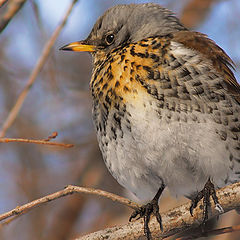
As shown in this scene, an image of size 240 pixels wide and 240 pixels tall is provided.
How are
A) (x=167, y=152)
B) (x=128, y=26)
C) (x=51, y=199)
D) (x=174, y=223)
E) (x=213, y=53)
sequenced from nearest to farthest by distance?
(x=51, y=199), (x=174, y=223), (x=167, y=152), (x=213, y=53), (x=128, y=26)

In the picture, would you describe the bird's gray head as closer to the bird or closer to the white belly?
the bird

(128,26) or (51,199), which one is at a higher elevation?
(128,26)

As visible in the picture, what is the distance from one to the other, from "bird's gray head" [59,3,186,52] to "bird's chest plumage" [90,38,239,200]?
8.1 inches

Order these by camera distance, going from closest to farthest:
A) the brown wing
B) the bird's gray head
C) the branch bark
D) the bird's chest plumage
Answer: the branch bark
the bird's chest plumage
the brown wing
the bird's gray head

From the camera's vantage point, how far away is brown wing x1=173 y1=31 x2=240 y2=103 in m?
3.42

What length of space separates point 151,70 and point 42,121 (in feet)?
8.80

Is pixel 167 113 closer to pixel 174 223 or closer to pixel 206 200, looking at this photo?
pixel 206 200

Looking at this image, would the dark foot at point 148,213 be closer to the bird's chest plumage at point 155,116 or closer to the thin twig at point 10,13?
the bird's chest plumage at point 155,116

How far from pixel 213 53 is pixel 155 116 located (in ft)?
2.49

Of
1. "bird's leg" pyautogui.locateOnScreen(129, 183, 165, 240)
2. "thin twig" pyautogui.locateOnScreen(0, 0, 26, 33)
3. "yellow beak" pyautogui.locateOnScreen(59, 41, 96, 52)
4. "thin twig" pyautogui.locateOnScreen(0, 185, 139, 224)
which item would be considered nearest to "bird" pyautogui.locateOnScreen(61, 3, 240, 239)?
"bird's leg" pyautogui.locateOnScreen(129, 183, 165, 240)

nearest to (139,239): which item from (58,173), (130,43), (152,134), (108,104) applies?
(152,134)

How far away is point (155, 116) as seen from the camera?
312cm

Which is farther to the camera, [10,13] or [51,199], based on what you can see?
[10,13]

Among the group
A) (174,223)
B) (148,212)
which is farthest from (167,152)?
(174,223)
